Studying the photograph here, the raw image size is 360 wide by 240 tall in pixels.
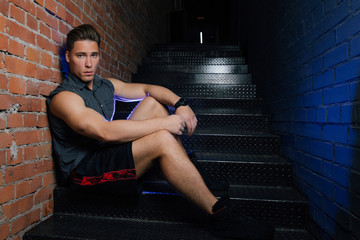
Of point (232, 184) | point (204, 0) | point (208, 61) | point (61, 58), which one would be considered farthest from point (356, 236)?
point (204, 0)

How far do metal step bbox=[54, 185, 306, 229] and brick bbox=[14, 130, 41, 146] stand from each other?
1.21ft

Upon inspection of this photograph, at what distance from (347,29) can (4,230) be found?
6.19 feet

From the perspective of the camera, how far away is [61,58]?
5.24ft

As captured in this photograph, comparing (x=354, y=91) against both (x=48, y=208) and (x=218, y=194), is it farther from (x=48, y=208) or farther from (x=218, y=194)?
(x=48, y=208)

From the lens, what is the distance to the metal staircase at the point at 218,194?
1.38 metres

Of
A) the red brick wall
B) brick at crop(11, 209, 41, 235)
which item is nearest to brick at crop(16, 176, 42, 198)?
the red brick wall

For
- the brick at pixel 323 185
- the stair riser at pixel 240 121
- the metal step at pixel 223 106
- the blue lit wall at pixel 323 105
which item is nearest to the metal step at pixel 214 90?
the metal step at pixel 223 106

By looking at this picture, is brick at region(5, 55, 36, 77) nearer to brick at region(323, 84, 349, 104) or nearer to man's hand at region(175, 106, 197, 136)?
man's hand at region(175, 106, 197, 136)

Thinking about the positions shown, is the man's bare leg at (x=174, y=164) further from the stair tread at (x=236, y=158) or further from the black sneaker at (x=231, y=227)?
the stair tread at (x=236, y=158)

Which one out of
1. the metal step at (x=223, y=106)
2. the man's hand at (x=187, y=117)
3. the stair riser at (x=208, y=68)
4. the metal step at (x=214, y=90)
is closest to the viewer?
the man's hand at (x=187, y=117)

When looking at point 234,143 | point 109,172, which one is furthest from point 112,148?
point 234,143

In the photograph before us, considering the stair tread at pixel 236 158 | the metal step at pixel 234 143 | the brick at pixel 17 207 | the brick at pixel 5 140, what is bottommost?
the brick at pixel 17 207

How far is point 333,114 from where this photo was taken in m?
1.25

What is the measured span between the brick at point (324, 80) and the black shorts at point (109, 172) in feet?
3.69
